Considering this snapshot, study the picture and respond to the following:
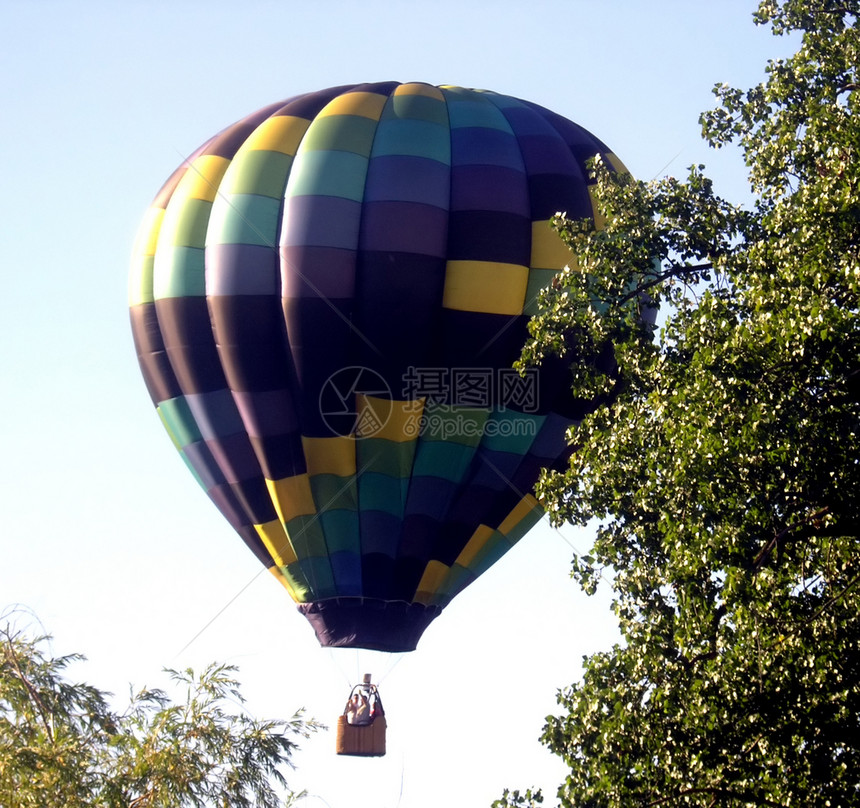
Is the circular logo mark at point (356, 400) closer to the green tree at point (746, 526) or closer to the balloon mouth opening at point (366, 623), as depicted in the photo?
the balloon mouth opening at point (366, 623)

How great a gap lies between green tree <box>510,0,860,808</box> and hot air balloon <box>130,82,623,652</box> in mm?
5457

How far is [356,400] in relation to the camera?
2119 cm

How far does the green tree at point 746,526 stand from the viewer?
13.3 meters

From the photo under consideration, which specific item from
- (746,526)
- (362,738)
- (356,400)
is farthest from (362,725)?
(746,526)

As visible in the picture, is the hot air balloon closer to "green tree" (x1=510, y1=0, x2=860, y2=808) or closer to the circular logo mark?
the circular logo mark

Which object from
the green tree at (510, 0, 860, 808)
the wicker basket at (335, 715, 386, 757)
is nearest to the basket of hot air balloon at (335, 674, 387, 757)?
the wicker basket at (335, 715, 386, 757)

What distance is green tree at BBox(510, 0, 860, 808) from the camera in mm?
13312

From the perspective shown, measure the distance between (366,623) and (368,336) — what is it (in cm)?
435

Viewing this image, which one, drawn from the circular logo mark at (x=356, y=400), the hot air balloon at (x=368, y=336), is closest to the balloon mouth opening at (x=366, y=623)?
the hot air balloon at (x=368, y=336)

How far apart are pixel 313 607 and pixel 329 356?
3979mm

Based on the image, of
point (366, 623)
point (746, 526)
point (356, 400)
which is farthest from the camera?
point (366, 623)

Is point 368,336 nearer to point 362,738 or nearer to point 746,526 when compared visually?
point 362,738

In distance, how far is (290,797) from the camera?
16.5m

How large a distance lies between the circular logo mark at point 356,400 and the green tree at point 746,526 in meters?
5.80
